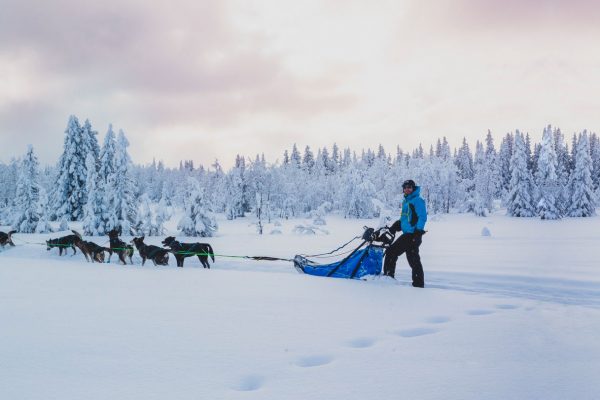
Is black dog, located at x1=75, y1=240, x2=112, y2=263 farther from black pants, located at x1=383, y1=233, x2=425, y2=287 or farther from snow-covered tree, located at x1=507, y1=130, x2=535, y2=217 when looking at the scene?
snow-covered tree, located at x1=507, y1=130, x2=535, y2=217

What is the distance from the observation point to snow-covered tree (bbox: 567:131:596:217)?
50562 mm

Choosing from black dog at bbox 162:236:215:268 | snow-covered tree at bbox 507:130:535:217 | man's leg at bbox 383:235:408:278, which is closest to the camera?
man's leg at bbox 383:235:408:278

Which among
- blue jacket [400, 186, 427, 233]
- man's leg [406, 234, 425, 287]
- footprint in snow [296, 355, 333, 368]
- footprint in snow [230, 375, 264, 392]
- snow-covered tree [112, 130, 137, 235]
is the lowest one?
footprint in snow [230, 375, 264, 392]

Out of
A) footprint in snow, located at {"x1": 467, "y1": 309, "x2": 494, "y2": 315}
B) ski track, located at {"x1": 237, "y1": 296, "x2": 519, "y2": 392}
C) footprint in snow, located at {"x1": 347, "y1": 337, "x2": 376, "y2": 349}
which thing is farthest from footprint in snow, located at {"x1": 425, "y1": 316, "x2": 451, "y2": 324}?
footprint in snow, located at {"x1": 347, "y1": 337, "x2": 376, "y2": 349}

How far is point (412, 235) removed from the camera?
7359 mm

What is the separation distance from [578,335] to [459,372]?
192 cm

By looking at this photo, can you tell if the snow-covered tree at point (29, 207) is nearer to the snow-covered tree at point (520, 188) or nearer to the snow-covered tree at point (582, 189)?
the snow-covered tree at point (520, 188)

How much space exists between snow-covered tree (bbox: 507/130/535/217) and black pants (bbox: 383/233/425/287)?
1992 inches

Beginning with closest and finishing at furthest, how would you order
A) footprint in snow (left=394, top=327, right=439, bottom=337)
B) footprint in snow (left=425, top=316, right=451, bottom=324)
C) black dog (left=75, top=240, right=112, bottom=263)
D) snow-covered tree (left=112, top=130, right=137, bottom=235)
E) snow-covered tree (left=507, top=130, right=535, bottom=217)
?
footprint in snow (left=394, top=327, right=439, bottom=337) < footprint in snow (left=425, top=316, right=451, bottom=324) < black dog (left=75, top=240, right=112, bottom=263) < snow-covered tree (left=112, top=130, right=137, bottom=235) < snow-covered tree (left=507, top=130, right=535, bottom=217)

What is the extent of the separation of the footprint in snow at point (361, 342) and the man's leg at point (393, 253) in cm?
381

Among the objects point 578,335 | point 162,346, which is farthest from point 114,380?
point 578,335

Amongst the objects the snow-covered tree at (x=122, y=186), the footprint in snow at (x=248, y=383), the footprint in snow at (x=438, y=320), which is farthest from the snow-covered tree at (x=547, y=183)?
the footprint in snow at (x=248, y=383)

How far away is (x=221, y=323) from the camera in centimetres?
435

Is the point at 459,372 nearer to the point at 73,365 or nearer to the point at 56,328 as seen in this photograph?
the point at 73,365
